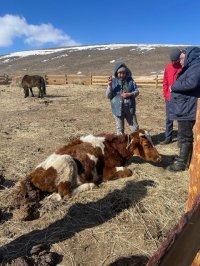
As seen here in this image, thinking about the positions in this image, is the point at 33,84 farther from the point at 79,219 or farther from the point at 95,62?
the point at 95,62

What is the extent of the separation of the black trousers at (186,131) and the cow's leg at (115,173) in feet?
3.37

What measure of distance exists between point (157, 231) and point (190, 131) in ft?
7.17

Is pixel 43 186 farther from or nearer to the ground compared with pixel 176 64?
nearer to the ground

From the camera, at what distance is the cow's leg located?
5.98 meters

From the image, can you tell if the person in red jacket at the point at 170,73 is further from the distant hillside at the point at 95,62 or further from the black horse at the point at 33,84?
the distant hillside at the point at 95,62

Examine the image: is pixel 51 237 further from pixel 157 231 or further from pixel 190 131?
pixel 190 131

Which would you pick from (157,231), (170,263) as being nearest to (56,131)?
(157,231)

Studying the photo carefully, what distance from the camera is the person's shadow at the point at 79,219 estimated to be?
160 inches

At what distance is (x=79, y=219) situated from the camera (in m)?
4.62

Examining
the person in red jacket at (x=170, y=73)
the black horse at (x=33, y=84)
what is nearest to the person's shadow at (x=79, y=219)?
the person in red jacket at (x=170, y=73)

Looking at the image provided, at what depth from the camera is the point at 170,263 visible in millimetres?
1328

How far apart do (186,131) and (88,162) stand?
1.63 meters

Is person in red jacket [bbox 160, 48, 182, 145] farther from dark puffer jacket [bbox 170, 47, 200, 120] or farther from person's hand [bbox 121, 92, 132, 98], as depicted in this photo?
dark puffer jacket [bbox 170, 47, 200, 120]

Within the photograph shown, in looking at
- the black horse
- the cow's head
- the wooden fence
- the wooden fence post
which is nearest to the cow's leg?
the cow's head
